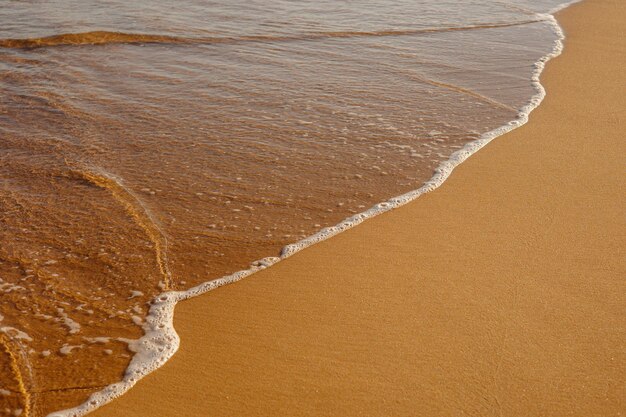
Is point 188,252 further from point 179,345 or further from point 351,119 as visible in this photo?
point 351,119

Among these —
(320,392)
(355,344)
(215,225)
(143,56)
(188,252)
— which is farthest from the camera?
(143,56)

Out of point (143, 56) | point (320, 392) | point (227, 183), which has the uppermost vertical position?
point (143, 56)

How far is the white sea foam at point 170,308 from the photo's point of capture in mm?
3115

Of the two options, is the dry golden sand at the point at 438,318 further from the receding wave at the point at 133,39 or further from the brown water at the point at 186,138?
the receding wave at the point at 133,39

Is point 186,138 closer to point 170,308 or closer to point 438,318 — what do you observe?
point 170,308

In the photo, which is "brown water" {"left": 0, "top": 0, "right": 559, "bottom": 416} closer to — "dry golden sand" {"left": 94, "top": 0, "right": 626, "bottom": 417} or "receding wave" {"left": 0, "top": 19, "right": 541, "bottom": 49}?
"receding wave" {"left": 0, "top": 19, "right": 541, "bottom": 49}

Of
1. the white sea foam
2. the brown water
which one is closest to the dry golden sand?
the white sea foam

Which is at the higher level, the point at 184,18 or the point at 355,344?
the point at 184,18

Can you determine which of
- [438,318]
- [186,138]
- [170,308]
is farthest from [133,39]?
[438,318]

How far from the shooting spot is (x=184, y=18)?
9609mm

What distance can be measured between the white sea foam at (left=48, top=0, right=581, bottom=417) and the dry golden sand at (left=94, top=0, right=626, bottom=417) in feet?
0.19

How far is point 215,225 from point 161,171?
90cm

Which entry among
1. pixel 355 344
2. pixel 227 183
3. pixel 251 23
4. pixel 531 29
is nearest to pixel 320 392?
pixel 355 344

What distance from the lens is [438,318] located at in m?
3.54
